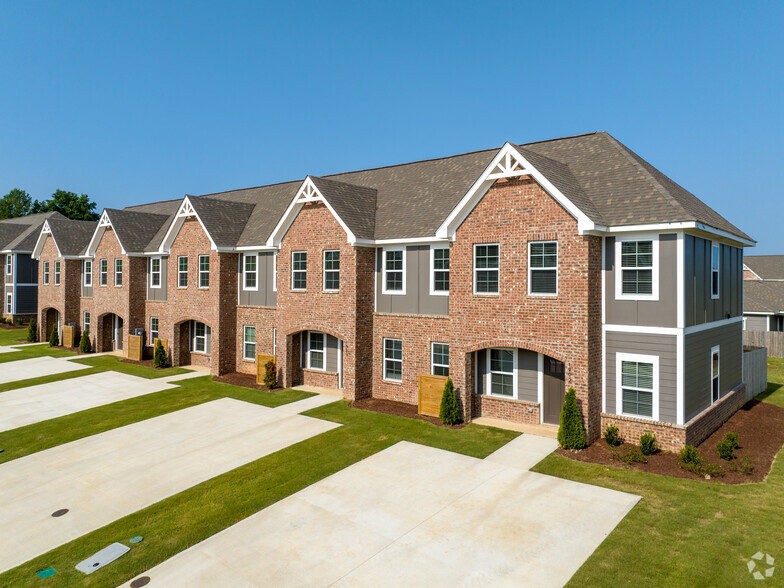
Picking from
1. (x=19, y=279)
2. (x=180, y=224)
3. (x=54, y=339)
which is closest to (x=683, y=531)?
(x=180, y=224)

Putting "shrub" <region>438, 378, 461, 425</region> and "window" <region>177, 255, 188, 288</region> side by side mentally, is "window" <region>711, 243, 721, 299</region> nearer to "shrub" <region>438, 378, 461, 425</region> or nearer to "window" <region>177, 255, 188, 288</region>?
"shrub" <region>438, 378, 461, 425</region>

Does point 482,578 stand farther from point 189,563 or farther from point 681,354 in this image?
point 681,354

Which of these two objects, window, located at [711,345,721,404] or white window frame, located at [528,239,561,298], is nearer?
white window frame, located at [528,239,561,298]

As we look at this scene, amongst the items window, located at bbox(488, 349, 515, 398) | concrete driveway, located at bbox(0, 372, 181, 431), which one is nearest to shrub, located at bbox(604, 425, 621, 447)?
window, located at bbox(488, 349, 515, 398)

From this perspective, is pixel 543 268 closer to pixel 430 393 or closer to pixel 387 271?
pixel 430 393

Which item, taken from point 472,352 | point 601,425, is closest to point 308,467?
point 472,352
